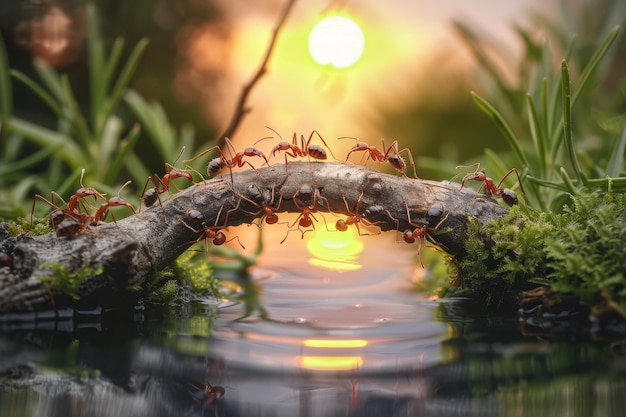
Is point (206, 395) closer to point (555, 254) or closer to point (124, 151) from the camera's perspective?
point (555, 254)

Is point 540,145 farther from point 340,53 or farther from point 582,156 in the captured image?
point 340,53

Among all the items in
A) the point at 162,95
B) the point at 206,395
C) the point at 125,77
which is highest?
the point at 162,95

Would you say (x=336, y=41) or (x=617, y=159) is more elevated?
(x=336, y=41)

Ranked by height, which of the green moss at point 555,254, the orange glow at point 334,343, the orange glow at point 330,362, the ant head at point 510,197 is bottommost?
the orange glow at point 330,362

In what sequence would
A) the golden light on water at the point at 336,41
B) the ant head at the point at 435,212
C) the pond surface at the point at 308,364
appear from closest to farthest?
the pond surface at the point at 308,364, the ant head at the point at 435,212, the golden light on water at the point at 336,41

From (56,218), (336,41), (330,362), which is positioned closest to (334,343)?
(330,362)

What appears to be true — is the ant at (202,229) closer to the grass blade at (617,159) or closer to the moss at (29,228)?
the moss at (29,228)

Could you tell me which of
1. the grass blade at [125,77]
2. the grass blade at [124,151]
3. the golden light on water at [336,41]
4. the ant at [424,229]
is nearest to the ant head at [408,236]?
the ant at [424,229]

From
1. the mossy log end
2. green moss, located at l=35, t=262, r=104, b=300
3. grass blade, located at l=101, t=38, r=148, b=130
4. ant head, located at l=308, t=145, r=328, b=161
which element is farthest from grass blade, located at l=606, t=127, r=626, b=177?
grass blade, located at l=101, t=38, r=148, b=130
